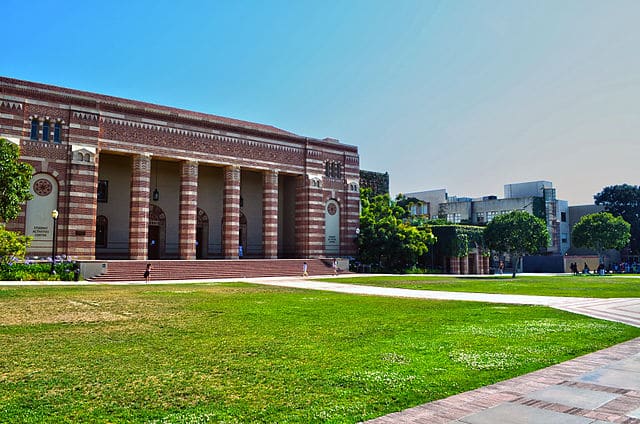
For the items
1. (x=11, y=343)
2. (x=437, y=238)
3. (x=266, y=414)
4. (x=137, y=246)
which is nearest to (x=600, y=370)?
(x=266, y=414)

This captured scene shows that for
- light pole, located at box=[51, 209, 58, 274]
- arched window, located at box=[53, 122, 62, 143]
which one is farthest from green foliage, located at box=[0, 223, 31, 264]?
arched window, located at box=[53, 122, 62, 143]

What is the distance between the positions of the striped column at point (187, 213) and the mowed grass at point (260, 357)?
21.6 metres

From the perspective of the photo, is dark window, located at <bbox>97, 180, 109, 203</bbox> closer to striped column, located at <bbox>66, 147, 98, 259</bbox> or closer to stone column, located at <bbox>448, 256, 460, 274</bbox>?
striped column, located at <bbox>66, 147, 98, 259</bbox>

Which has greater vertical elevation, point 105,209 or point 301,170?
point 301,170

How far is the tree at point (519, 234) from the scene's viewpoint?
34.7 meters

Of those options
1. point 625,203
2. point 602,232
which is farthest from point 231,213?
point 625,203

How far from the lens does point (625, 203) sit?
71.8 meters

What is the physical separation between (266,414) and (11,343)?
20.1ft

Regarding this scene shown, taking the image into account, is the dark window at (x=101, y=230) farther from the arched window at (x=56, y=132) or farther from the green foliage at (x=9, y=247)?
the green foliage at (x=9, y=247)

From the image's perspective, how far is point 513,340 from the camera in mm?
9336

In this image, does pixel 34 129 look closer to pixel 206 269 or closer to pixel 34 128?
pixel 34 128

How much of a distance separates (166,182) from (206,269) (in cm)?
1041

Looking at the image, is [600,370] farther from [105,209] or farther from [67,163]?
[105,209]

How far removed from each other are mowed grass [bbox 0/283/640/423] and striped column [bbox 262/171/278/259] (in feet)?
85.0
